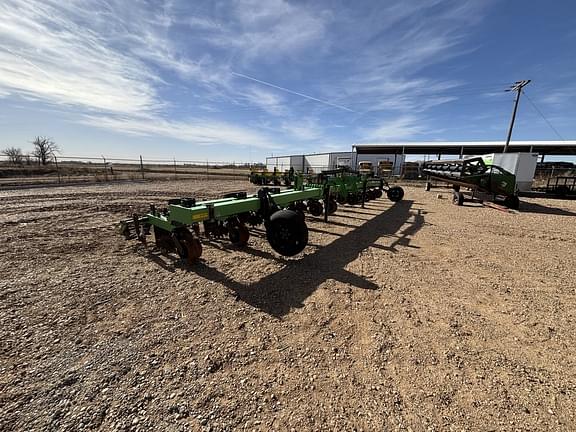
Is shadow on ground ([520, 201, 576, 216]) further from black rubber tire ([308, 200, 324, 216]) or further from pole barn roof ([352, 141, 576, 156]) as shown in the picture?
pole barn roof ([352, 141, 576, 156])

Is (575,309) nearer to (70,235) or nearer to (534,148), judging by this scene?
(70,235)

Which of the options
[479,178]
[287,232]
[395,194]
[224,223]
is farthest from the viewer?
[395,194]

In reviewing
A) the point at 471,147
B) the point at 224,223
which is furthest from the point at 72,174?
the point at 471,147

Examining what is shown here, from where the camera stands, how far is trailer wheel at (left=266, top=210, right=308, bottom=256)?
3846 mm

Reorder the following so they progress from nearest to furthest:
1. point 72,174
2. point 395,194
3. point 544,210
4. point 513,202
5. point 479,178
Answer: point 544,210
point 513,202
point 479,178
point 395,194
point 72,174

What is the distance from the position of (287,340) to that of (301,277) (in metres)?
1.47

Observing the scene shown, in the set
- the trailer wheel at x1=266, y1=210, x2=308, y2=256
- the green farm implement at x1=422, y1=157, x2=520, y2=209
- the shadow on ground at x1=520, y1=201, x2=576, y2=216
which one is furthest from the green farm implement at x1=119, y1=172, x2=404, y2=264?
the shadow on ground at x1=520, y1=201, x2=576, y2=216

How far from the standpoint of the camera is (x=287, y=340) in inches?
100.0

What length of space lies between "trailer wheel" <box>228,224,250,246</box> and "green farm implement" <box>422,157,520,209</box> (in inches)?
421

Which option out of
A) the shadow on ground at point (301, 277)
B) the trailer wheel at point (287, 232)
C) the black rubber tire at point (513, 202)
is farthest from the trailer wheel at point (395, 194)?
the trailer wheel at point (287, 232)

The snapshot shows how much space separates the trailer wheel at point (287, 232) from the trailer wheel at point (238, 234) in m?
1.35

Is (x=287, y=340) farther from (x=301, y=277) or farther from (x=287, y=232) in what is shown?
(x=287, y=232)

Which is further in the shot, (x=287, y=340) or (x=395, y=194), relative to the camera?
(x=395, y=194)

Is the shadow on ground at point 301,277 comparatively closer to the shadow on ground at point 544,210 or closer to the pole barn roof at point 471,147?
the shadow on ground at point 544,210
